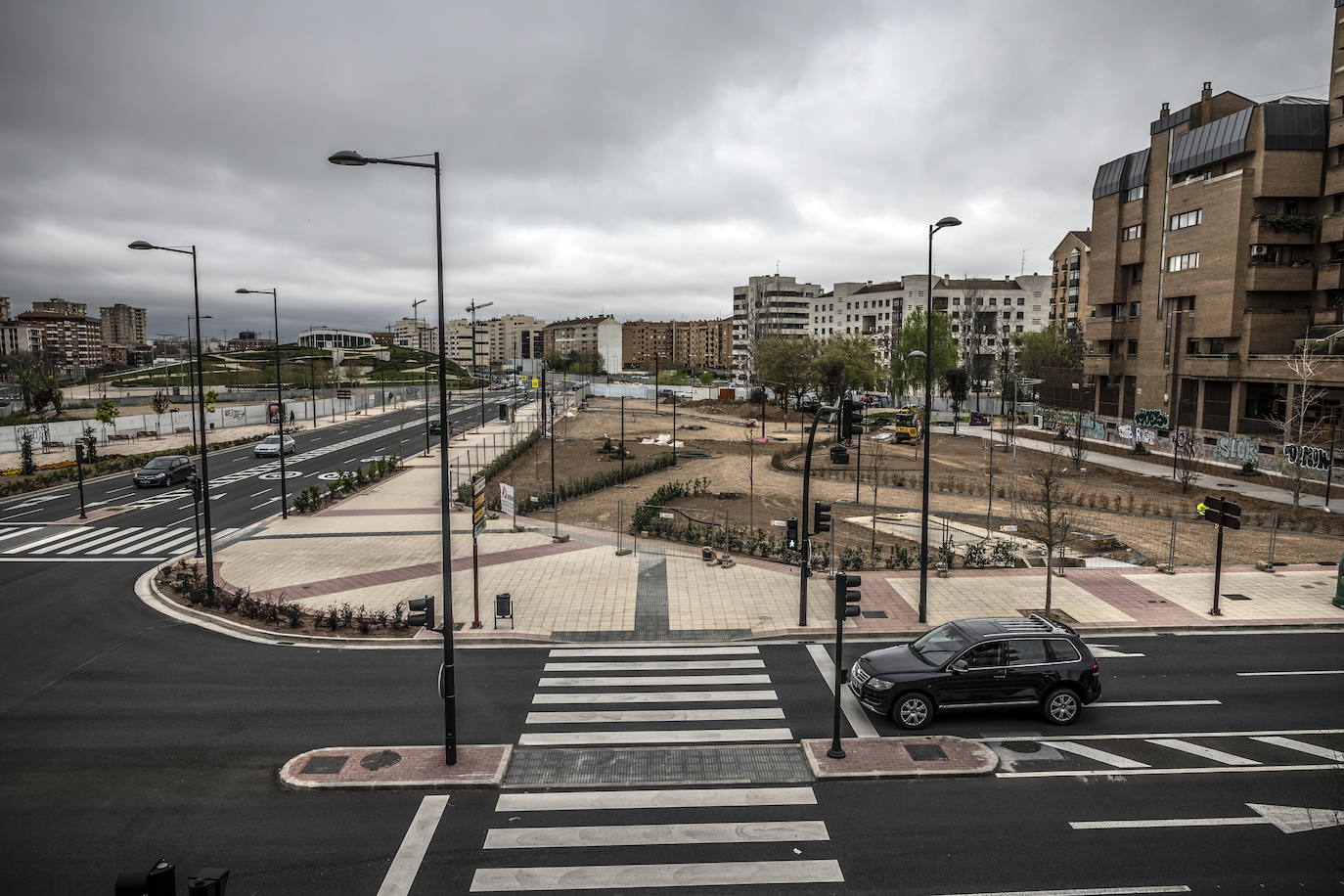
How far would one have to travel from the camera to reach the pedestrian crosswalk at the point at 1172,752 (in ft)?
40.5

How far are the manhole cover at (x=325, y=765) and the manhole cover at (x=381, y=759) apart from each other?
0.33 meters

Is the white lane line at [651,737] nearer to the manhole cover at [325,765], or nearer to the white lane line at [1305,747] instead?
the manhole cover at [325,765]

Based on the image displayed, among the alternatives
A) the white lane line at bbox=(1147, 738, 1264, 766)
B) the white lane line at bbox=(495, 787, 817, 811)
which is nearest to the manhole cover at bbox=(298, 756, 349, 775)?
the white lane line at bbox=(495, 787, 817, 811)

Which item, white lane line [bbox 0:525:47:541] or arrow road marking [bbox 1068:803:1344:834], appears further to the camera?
white lane line [bbox 0:525:47:541]

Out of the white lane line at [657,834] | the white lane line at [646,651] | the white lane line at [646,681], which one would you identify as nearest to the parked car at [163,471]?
the white lane line at [646,651]

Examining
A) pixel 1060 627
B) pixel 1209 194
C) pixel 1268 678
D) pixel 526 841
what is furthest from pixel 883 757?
pixel 1209 194

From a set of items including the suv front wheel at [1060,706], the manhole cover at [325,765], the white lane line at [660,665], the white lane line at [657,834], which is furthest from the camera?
the white lane line at [660,665]

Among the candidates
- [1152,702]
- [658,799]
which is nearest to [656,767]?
[658,799]

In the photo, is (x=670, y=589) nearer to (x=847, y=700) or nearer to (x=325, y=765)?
(x=847, y=700)

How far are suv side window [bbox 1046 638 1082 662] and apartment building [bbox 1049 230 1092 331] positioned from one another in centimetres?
Answer: 12873

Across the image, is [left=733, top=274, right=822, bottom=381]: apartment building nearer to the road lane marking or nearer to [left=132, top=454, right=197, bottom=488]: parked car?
[left=132, top=454, right=197, bottom=488]: parked car

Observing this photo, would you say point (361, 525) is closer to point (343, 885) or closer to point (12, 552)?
point (12, 552)

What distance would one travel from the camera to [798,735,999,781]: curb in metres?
12.1

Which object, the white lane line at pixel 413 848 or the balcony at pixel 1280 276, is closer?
the white lane line at pixel 413 848
